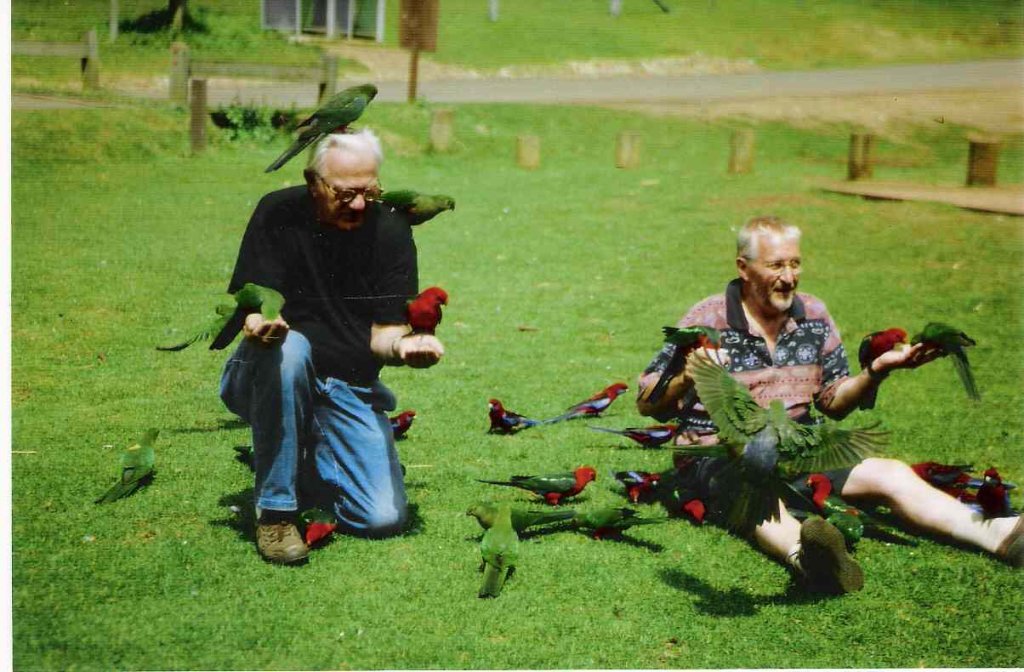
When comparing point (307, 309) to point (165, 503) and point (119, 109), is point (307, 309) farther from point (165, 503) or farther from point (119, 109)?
point (119, 109)

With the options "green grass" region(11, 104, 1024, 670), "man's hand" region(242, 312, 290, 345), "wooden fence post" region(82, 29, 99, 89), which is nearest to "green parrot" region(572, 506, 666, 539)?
"green grass" region(11, 104, 1024, 670)

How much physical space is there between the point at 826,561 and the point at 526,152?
7053mm

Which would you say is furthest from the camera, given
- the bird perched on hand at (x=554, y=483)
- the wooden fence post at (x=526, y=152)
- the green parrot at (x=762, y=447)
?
the wooden fence post at (x=526, y=152)

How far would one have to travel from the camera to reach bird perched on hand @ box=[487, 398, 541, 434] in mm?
4879

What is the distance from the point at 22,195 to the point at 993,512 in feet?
16.7

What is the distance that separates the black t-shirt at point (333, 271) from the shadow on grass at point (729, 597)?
4.18ft

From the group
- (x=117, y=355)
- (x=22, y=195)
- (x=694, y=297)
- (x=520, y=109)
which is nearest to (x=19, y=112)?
(x=22, y=195)

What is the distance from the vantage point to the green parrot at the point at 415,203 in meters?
3.84

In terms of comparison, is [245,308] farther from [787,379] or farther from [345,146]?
[787,379]

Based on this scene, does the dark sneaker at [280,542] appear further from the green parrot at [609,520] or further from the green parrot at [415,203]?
the green parrot at [415,203]

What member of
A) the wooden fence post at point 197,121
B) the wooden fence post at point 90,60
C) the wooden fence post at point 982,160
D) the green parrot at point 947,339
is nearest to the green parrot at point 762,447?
the green parrot at point 947,339

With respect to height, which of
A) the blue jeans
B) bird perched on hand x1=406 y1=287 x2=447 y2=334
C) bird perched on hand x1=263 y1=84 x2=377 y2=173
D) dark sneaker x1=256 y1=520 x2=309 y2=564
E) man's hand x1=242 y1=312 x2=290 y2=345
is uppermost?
bird perched on hand x1=263 y1=84 x2=377 y2=173

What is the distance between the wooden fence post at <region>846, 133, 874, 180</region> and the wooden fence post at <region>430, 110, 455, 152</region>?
465 cm

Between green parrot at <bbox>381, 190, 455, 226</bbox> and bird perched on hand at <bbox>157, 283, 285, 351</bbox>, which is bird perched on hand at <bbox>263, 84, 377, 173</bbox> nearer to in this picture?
green parrot at <bbox>381, 190, 455, 226</bbox>
